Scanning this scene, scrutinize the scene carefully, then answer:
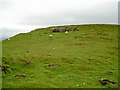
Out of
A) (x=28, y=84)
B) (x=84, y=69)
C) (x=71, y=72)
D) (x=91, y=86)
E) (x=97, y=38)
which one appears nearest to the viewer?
(x=28, y=84)

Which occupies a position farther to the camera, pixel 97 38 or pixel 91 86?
pixel 97 38

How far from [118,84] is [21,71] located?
48.3 feet

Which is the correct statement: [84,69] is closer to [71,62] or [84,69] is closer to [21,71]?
[71,62]

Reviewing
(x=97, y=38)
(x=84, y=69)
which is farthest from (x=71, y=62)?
(x=97, y=38)

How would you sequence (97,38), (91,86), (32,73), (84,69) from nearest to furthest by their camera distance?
(91,86)
(32,73)
(84,69)
(97,38)

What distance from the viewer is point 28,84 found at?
53.9ft

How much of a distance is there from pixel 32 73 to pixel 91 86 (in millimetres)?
9531

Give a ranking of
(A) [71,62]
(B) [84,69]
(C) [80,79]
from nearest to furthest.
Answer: (C) [80,79] < (B) [84,69] < (A) [71,62]

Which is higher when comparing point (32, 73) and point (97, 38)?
point (97, 38)

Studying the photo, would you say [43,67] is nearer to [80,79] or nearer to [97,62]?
[80,79]

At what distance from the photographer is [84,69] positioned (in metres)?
25.8

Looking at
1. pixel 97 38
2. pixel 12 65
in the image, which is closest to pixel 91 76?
pixel 12 65

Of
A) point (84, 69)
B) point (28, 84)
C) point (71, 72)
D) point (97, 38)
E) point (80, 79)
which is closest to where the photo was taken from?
point (28, 84)

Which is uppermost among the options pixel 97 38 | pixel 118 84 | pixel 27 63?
pixel 97 38
